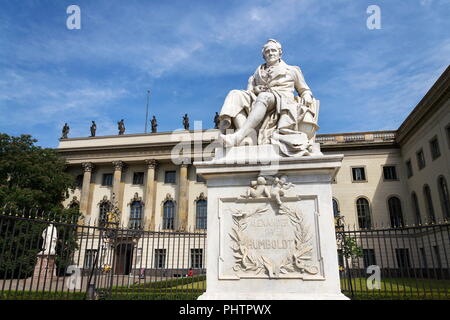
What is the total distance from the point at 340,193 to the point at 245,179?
109 feet

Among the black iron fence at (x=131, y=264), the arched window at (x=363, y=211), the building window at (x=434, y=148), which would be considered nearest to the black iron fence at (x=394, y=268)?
the black iron fence at (x=131, y=264)

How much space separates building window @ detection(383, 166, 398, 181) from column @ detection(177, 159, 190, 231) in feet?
71.8

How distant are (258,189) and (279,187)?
262mm

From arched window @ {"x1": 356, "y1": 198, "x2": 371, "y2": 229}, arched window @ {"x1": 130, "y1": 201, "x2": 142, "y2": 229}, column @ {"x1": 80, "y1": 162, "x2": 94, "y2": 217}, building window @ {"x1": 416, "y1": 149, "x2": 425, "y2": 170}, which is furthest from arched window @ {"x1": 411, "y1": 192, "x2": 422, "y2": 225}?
column @ {"x1": 80, "y1": 162, "x2": 94, "y2": 217}

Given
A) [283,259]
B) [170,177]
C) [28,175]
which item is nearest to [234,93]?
[283,259]

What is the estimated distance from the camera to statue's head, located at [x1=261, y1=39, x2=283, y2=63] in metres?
5.05

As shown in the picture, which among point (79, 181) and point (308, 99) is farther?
point (79, 181)

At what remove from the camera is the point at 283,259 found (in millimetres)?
3842

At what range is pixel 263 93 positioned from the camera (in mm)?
4754

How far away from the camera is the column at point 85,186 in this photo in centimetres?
3799

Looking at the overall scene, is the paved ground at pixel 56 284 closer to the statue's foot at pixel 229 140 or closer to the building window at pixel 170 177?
the statue's foot at pixel 229 140

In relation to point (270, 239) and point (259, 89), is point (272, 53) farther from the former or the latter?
point (270, 239)
